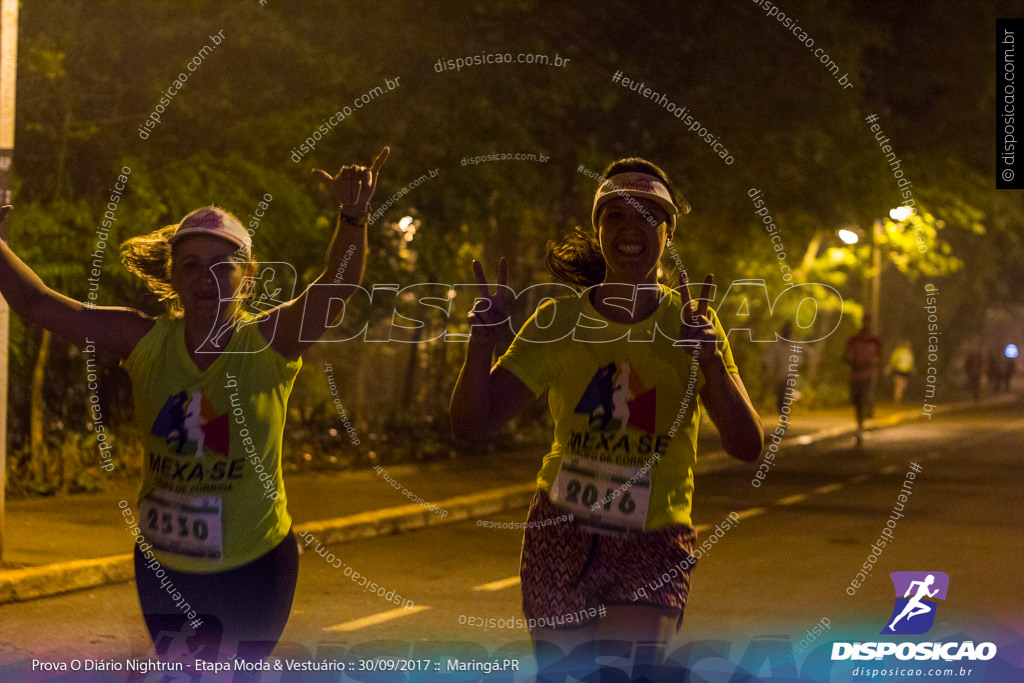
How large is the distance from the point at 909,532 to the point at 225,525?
8378 millimetres

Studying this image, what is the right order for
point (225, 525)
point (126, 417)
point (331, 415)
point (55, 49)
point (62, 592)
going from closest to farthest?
point (225, 525) → point (62, 592) → point (55, 49) → point (126, 417) → point (331, 415)

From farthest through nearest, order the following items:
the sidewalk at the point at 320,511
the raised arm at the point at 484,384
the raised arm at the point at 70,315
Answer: the sidewalk at the point at 320,511 → the raised arm at the point at 70,315 → the raised arm at the point at 484,384

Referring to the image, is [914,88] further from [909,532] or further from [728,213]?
[909,532]

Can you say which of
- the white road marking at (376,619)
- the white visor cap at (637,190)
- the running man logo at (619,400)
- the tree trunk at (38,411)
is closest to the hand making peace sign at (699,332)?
the running man logo at (619,400)

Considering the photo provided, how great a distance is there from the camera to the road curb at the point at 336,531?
314 inches

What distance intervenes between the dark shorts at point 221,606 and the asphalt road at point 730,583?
2.47m

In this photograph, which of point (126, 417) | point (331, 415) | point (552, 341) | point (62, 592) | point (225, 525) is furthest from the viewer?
point (331, 415)

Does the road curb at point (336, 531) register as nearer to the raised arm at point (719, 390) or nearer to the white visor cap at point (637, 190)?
the white visor cap at point (637, 190)

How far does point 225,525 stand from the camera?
3564 mm

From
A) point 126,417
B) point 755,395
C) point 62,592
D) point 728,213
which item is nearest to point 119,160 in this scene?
point 126,417

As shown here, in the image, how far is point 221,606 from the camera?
3.59m

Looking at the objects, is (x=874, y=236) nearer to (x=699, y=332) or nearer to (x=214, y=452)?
(x=699, y=332)

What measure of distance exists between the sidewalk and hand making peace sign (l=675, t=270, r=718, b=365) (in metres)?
5.38

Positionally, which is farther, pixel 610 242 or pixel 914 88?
pixel 914 88
